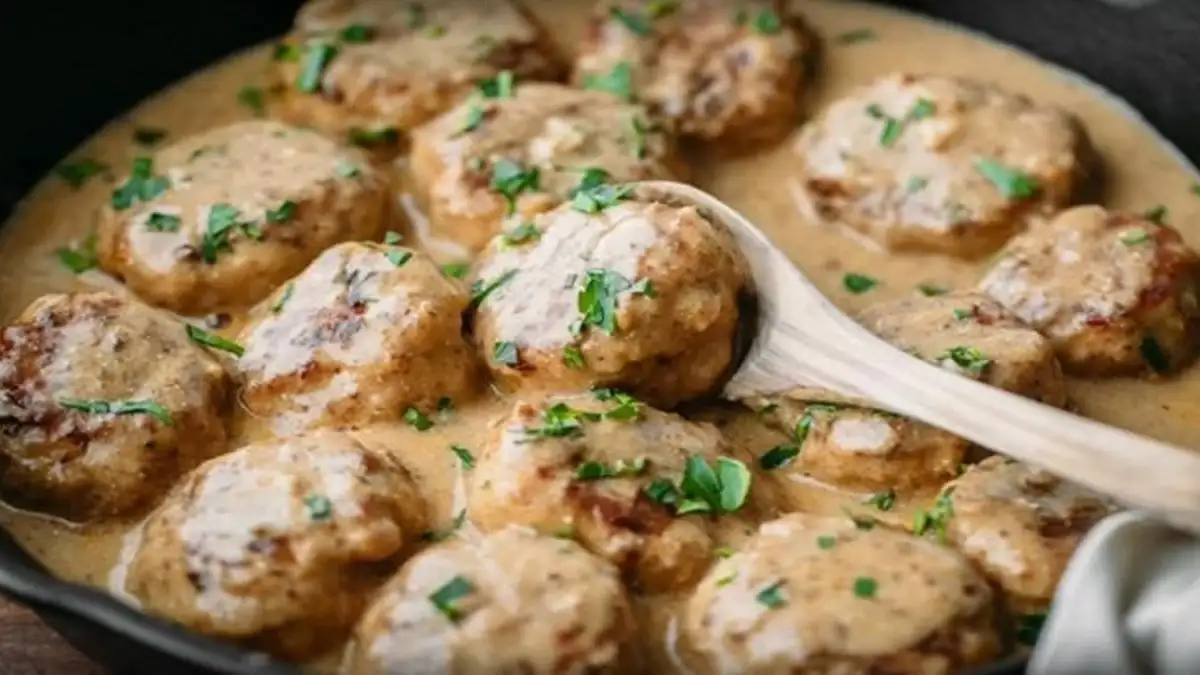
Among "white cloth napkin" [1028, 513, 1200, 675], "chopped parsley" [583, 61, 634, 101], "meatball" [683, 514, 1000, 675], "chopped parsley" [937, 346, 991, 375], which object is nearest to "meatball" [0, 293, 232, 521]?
"meatball" [683, 514, 1000, 675]

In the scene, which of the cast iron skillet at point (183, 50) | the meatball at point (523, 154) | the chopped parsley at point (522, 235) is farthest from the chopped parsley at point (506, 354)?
the cast iron skillet at point (183, 50)

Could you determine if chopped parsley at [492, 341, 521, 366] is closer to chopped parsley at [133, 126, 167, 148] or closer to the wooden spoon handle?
the wooden spoon handle

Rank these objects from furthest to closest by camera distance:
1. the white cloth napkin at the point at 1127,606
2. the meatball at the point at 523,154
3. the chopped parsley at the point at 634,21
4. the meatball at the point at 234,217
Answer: the chopped parsley at the point at 634,21 → the meatball at the point at 523,154 → the meatball at the point at 234,217 → the white cloth napkin at the point at 1127,606

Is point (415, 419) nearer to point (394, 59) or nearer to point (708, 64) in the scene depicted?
point (394, 59)

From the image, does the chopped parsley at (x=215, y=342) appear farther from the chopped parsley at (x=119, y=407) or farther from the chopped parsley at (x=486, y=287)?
the chopped parsley at (x=486, y=287)

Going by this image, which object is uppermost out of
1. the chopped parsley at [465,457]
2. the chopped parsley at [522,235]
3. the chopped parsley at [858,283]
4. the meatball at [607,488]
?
the chopped parsley at [522,235]

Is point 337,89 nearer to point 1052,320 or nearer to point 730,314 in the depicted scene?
point 730,314

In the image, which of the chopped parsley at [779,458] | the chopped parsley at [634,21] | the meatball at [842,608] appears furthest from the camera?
the chopped parsley at [634,21]
